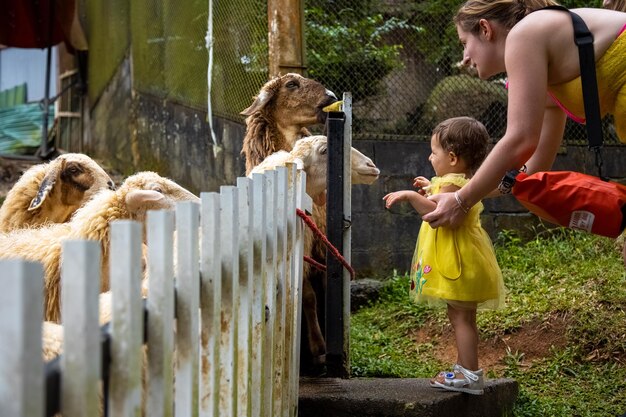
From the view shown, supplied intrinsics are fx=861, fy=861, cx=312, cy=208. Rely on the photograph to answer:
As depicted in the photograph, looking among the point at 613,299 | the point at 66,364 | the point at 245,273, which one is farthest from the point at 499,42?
the point at 613,299

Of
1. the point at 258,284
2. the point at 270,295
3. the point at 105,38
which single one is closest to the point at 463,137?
the point at 270,295

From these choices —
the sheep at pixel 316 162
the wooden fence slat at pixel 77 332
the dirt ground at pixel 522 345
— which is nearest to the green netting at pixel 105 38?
the sheep at pixel 316 162

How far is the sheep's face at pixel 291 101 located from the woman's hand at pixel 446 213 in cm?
314

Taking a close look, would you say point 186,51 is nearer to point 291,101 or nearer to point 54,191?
point 291,101

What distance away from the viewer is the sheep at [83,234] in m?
4.32

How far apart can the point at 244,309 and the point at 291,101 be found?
409 cm

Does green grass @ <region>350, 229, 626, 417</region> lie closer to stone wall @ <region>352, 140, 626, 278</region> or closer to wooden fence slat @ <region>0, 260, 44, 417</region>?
stone wall @ <region>352, 140, 626, 278</region>

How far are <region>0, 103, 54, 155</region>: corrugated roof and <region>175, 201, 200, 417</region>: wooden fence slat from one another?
1732 centimetres

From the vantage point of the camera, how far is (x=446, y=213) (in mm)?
3965

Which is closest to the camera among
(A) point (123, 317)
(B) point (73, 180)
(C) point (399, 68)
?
(A) point (123, 317)

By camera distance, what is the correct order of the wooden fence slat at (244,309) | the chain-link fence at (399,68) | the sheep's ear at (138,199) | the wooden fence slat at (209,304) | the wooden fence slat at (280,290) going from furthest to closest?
1. the chain-link fence at (399,68)
2. the sheep's ear at (138,199)
3. the wooden fence slat at (280,290)
4. the wooden fence slat at (244,309)
5. the wooden fence slat at (209,304)

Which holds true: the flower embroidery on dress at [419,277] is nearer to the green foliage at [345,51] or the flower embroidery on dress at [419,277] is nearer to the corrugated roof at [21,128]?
the green foliage at [345,51]

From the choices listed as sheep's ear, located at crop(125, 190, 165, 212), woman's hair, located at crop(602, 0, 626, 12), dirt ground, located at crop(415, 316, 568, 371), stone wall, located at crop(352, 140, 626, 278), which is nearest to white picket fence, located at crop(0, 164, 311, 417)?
→ sheep's ear, located at crop(125, 190, 165, 212)

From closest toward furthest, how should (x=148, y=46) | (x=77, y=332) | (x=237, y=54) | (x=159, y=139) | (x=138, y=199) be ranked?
(x=77, y=332)
(x=138, y=199)
(x=237, y=54)
(x=159, y=139)
(x=148, y=46)
